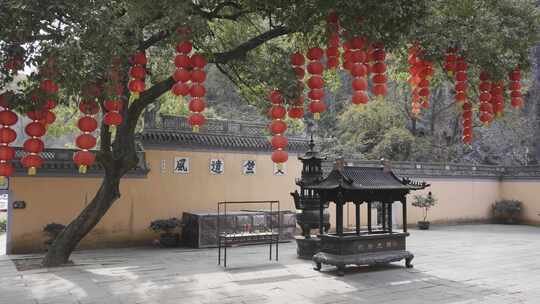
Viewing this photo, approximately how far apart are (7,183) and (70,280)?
4.16 metres

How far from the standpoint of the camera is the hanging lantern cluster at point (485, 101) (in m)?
6.96

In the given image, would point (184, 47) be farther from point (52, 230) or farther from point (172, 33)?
point (52, 230)

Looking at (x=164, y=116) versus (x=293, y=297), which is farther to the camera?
(x=164, y=116)

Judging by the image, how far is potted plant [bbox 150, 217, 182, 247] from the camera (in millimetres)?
12250

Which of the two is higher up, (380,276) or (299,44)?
(299,44)

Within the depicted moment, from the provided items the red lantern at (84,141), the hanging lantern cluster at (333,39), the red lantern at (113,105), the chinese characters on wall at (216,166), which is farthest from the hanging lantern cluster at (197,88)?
the chinese characters on wall at (216,166)

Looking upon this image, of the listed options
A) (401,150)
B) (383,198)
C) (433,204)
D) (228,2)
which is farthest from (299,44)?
(401,150)

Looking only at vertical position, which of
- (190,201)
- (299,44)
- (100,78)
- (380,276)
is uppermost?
(299,44)

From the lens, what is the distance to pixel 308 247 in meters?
10.7

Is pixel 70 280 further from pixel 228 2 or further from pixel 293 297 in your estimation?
pixel 228 2

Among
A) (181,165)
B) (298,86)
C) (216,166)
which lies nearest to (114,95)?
(298,86)

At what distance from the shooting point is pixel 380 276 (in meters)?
8.91

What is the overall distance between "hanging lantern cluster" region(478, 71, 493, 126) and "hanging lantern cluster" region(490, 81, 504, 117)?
4.5 inches

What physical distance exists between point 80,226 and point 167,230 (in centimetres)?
311
